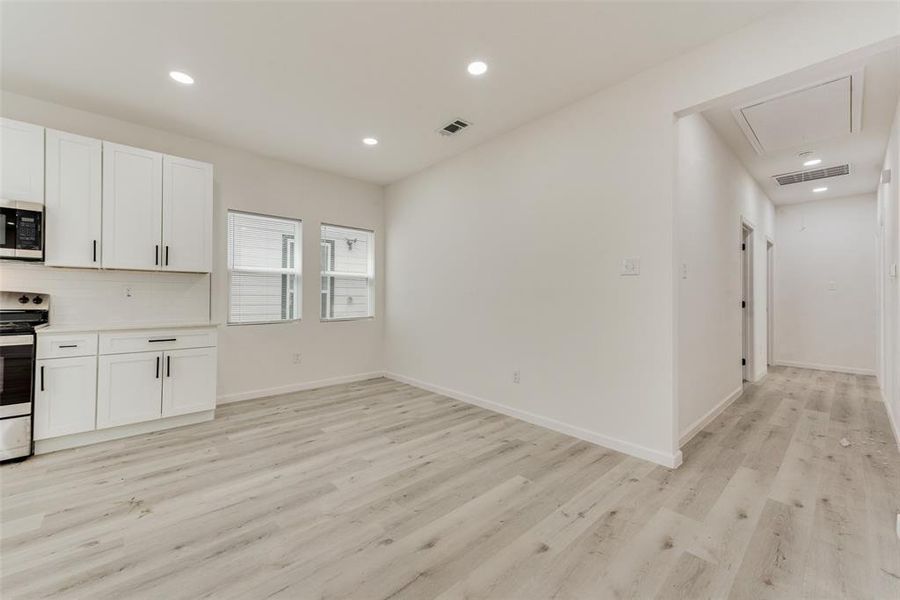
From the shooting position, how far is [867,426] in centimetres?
330

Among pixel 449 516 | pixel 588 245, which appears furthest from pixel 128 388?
pixel 588 245

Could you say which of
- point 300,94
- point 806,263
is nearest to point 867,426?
point 806,263

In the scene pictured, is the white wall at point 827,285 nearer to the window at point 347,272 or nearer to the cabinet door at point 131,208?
the window at point 347,272

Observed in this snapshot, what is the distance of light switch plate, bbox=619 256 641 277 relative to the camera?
9.00ft

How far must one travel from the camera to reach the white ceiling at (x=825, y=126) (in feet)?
8.01

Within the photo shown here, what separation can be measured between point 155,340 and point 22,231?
119cm

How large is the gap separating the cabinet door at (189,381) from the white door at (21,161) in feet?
5.21

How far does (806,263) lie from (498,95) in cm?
630

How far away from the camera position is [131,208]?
3.27m

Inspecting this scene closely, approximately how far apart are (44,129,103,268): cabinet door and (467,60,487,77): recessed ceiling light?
10.6 feet

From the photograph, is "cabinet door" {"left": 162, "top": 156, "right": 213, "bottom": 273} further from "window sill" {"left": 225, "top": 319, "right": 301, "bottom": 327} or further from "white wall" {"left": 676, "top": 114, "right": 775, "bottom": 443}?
"white wall" {"left": 676, "top": 114, "right": 775, "bottom": 443}

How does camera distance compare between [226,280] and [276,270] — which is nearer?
[226,280]

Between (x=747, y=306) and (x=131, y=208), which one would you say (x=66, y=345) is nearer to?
(x=131, y=208)

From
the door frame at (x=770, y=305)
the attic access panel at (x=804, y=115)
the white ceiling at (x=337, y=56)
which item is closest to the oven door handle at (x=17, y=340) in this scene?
the white ceiling at (x=337, y=56)
